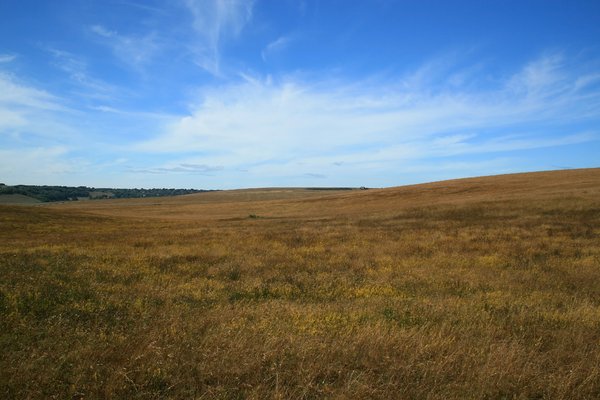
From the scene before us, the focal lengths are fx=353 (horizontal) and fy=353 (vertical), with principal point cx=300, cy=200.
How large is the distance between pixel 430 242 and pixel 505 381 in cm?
1438

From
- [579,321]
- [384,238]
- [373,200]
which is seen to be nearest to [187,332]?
[579,321]

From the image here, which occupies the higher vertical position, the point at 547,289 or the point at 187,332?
the point at 187,332

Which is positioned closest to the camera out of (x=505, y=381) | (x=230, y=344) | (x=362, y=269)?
(x=505, y=381)

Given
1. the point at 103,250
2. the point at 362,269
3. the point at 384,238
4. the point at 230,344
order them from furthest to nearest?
the point at 384,238
the point at 103,250
the point at 362,269
the point at 230,344

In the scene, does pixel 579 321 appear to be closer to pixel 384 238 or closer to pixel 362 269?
pixel 362 269

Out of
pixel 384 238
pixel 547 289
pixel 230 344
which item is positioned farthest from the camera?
pixel 384 238

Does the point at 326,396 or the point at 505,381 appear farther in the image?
the point at 505,381

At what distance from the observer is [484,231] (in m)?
21.3

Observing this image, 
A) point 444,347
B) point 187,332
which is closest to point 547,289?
point 444,347

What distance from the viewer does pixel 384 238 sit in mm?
20781

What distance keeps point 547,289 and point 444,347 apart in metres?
6.25

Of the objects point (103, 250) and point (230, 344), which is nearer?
point (230, 344)

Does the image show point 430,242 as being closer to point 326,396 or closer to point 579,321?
point 579,321

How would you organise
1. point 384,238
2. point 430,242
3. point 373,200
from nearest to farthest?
1. point 430,242
2. point 384,238
3. point 373,200
